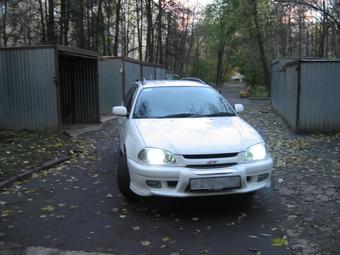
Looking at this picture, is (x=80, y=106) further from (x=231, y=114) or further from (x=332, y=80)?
(x=231, y=114)

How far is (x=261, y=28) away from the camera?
2830 cm

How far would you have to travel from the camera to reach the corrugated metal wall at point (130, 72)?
20531 mm

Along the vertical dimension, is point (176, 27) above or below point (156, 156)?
above

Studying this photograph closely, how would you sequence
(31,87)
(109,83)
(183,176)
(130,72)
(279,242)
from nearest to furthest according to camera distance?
1. (279,242)
2. (183,176)
3. (31,87)
4. (109,83)
5. (130,72)

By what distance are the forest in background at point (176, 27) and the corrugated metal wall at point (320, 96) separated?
4303 mm

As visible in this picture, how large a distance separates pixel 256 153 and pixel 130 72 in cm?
1646

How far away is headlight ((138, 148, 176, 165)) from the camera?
17.4 ft

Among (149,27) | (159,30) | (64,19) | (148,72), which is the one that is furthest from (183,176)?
(159,30)

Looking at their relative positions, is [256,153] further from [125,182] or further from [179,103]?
[179,103]

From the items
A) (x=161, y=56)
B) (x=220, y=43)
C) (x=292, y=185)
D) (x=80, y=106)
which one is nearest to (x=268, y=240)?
(x=292, y=185)

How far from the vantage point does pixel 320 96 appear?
40.0 feet

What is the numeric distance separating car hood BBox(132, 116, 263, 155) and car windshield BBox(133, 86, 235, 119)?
263 millimetres

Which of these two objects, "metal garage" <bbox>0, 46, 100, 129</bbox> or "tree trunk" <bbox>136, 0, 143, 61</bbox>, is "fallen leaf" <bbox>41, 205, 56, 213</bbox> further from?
"tree trunk" <bbox>136, 0, 143, 61</bbox>

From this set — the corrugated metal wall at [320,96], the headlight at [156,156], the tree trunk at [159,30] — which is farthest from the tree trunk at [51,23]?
the tree trunk at [159,30]
